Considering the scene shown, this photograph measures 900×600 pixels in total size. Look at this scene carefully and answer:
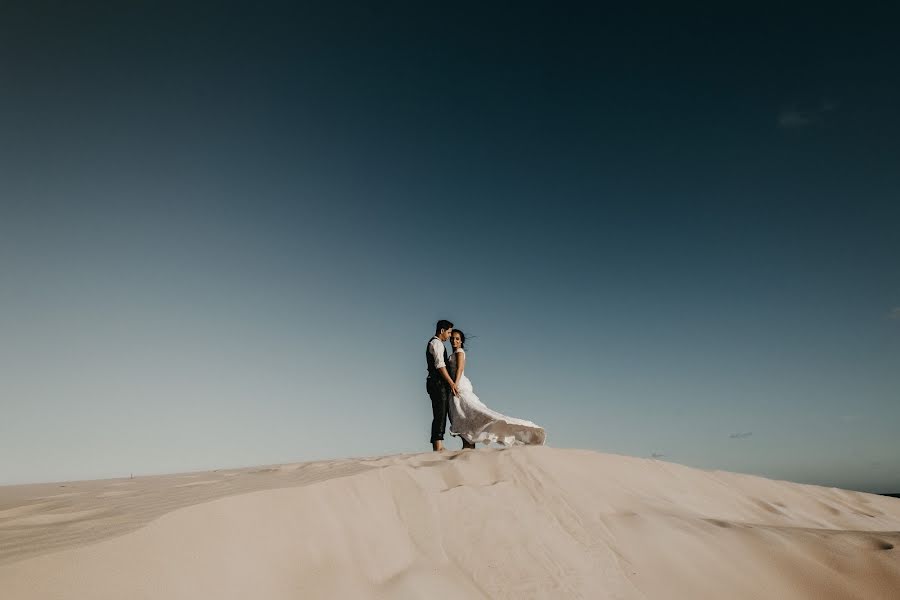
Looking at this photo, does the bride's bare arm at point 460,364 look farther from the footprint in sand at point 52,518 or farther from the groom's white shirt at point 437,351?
the footprint in sand at point 52,518

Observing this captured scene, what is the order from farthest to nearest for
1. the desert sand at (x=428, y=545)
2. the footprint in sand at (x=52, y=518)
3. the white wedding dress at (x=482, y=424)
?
the white wedding dress at (x=482, y=424), the footprint in sand at (x=52, y=518), the desert sand at (x=428, y=545)

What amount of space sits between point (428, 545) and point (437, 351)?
3.77 meters

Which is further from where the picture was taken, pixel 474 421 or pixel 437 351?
pixel 437 351

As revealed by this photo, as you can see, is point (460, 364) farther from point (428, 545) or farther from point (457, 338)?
point (428, 545)

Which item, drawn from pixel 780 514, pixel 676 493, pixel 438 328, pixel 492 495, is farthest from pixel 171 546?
pixel 780 514

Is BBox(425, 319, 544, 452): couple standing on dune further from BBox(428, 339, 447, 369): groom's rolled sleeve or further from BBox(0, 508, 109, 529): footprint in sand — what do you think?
BBox(0, 508, 109, 529): footprint in sand

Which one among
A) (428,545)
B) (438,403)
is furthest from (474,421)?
(428,545)

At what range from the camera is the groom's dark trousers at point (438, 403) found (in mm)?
6227

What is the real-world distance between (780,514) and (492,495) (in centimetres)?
342

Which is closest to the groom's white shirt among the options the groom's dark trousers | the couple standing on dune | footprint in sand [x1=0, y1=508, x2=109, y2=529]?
the couple standing on dune

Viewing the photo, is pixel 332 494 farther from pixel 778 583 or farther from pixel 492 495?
pixel 778 583

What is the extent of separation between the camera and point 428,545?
2.63 metres

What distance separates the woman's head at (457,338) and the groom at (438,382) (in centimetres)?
13

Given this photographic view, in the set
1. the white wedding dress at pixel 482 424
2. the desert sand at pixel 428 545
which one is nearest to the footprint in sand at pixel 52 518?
the desert sand at pixel 428 545
